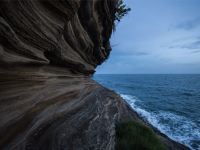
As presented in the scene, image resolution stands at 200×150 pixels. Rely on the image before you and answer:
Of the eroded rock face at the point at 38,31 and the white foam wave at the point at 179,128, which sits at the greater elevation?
the eroded rock face at the point at 38,31

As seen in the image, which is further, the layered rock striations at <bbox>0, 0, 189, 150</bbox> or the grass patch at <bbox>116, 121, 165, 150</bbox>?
the grass patch at <bbox>116, 121, 165, 150</bbox>

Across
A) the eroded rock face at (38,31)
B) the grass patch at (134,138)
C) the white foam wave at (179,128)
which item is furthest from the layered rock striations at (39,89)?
the white foam wave at (179,128)

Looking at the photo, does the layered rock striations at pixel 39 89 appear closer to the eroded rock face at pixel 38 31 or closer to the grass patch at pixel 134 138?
the eroded rock face at pixel 38 31

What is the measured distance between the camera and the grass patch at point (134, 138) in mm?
8055

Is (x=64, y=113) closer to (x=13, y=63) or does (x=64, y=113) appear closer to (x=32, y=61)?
(x=32, y=61)

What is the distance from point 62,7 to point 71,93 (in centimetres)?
299

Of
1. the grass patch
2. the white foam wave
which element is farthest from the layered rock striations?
the white foam wave

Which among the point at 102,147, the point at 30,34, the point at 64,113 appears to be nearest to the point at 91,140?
the point at 102,147

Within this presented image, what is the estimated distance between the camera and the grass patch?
8.05m

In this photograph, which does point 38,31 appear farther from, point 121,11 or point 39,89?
point 121,11

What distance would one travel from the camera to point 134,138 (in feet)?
28.6

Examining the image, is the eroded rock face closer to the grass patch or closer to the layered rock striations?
the layered rock striations

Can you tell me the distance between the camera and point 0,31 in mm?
3312

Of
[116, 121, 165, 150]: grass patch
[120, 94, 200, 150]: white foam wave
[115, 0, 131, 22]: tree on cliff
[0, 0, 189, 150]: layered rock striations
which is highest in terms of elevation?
[115, 0, 131, 22]: tree on cliff
